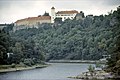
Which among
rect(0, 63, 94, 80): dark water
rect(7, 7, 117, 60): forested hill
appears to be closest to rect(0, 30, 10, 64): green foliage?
rect(0, 63, 94, 80): dark water

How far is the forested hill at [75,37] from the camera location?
138250 millimetres

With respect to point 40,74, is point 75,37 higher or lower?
higher

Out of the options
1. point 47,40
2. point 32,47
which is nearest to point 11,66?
point 32,47

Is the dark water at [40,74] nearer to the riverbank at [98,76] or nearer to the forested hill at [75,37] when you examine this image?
the riverbank at [98,76]

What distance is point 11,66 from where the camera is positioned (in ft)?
303

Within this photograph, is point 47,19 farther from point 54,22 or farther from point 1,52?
point 1,52

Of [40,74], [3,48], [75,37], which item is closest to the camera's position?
[40,74]

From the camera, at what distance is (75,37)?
155500mm

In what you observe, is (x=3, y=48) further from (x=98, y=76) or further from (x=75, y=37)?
(x=75, y=37)

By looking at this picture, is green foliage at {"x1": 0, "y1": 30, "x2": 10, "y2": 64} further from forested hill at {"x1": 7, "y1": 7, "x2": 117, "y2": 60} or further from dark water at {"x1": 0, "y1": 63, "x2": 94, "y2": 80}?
forested hill at {"x1": 7, "y1": 7, "x2": 117, "y2": 60}

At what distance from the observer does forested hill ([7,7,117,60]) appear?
13825cm

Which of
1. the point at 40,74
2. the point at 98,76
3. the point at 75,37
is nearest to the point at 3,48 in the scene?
the point at 40,74

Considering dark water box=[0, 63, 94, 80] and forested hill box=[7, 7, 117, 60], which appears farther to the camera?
forested hill box=[7, 7, 117, 60]

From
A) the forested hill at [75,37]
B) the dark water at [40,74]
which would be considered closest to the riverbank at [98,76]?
the dark water at [40,74]
